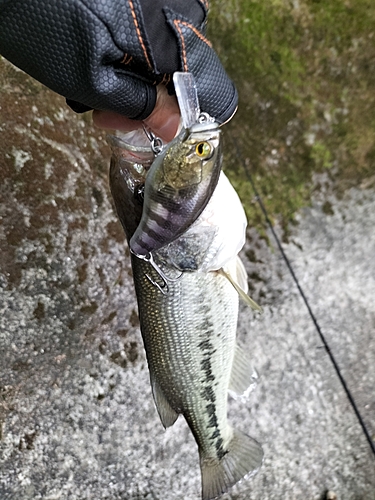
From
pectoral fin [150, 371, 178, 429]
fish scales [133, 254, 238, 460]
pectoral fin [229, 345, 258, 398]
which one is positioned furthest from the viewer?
pectoral fin [229, 345, 258, 398]

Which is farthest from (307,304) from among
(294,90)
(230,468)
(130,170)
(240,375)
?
(130,170)

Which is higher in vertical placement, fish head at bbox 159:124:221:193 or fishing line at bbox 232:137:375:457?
fish head at bbox 159:124:221:193

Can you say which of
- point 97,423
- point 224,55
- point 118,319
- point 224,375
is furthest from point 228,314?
point 224,55

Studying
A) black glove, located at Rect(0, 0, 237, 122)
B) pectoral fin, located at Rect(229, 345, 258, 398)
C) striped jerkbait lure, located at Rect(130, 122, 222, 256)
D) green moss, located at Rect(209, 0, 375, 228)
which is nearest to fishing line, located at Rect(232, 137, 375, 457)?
green moss, located at Rect(209, 0, 375, 228)

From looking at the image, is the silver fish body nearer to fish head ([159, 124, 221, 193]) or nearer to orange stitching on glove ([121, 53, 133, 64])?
fish head ([159, 124, 221, 193])

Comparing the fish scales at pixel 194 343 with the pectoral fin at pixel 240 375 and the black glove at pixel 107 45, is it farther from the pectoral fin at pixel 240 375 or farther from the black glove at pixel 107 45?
the black glove at pixel 107 45

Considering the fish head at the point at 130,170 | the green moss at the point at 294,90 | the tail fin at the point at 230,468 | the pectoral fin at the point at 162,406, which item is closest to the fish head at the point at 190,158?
the fish head at the point at 130,170
